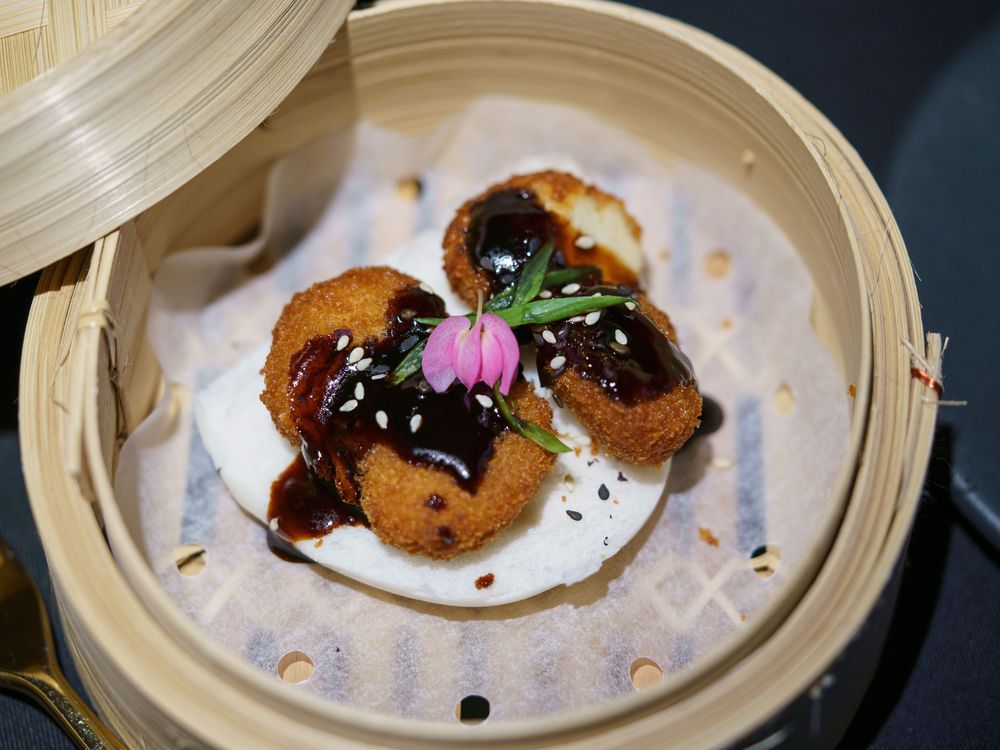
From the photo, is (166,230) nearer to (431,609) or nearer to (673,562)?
(431,609)

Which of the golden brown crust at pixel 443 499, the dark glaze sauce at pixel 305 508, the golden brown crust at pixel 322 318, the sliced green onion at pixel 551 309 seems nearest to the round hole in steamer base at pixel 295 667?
the dark glaze sauce at pixel 305 508

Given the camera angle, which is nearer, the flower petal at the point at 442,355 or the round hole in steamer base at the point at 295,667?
the flower petal at the point at 442,355

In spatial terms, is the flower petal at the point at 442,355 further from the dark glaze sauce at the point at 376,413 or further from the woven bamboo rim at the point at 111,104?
the woven bamboo rim at the point at 111,104

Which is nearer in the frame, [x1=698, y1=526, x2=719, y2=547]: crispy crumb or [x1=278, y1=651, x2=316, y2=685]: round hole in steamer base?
[x1=278, y1=651, x2=316, y2=685]: round hole in steamer base

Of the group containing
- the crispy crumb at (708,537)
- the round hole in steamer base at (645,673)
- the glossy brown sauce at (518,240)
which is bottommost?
the round hole in steamer base at (645,673)

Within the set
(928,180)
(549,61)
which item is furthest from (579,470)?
(928,180)

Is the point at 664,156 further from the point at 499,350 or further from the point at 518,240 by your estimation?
the point at 499,350

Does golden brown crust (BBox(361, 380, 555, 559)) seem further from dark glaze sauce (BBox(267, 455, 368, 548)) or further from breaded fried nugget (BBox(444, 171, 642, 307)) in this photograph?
breaded fried nugget (BBox(444, 171, 642, 307))

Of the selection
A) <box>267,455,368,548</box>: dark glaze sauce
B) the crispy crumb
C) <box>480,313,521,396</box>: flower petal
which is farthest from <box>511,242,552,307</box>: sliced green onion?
the crispy crumb

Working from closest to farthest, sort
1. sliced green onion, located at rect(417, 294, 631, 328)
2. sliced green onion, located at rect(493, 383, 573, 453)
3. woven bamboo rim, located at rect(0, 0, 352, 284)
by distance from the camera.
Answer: woven bamboo rim, located at rect(0, 0, 352, 284) < sliced green onion, located at rect(493, 383, 573, 453) < sliced green onion, located at rect(417, 294, 631, 328)
